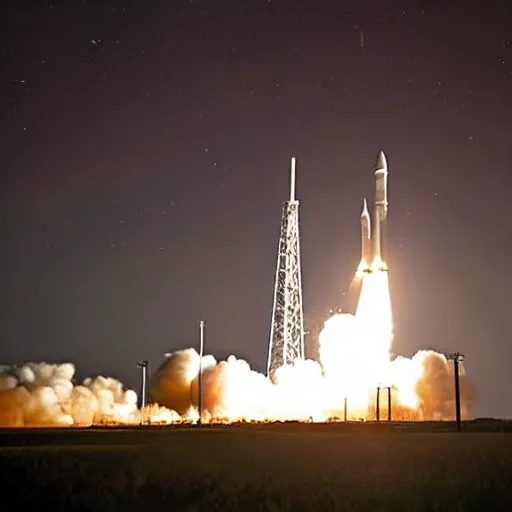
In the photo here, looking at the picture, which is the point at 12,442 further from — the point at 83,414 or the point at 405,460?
the point at 83,414

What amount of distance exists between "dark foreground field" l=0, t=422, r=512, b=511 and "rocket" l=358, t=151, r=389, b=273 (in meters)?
40.0

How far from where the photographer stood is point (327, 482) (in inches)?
1000

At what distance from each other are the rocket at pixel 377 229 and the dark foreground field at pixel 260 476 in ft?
131

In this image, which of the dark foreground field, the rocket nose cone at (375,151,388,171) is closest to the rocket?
the rocket nose cone at (375,151,388,171)

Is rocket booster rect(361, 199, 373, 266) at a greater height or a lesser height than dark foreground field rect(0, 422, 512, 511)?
greater

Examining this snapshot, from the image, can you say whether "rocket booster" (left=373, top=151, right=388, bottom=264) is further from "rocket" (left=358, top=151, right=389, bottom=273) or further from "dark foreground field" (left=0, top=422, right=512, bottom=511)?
"dark foreground field" (left=0, top=422, right=512, bottom=511)

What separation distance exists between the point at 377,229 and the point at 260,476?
54931 mm

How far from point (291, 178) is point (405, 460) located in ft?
176

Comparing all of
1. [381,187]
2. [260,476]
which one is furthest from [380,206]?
[260,476]

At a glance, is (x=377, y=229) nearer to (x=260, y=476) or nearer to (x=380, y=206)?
(x=380, y=206)

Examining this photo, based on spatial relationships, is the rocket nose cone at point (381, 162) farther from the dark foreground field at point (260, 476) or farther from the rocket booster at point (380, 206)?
the dark foreground field at point (260, 476)

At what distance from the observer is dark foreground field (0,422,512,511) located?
22.1 metres

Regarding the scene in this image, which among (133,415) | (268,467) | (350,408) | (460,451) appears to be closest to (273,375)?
(350,408)

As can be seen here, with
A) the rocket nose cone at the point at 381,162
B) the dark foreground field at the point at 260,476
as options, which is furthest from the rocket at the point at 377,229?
the dark foreground field at the point at 260,476
